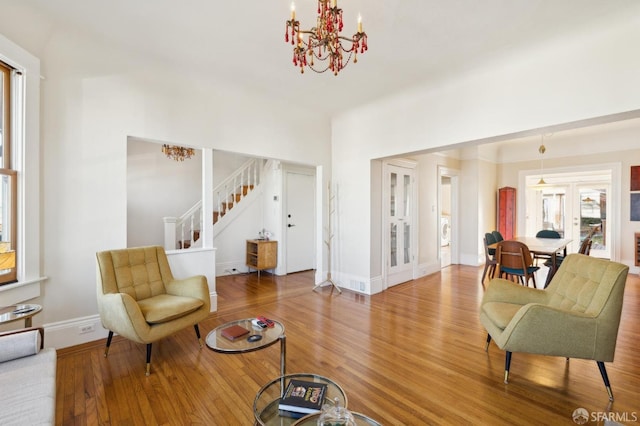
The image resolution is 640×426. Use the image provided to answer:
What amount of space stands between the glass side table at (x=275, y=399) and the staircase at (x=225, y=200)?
4431mm

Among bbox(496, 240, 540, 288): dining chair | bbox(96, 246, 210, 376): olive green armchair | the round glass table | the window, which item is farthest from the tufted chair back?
bbox(496, 240, 540, 288): dining chair

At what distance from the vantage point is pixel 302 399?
4.74 ft

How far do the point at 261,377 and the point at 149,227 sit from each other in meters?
4.83

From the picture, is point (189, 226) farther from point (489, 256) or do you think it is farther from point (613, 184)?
point (613, 184)

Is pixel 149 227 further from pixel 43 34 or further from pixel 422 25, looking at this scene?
pixel 422 25

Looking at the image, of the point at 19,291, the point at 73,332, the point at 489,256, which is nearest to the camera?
the point at 19,291

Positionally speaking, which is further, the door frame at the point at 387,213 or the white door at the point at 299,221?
the white door at the point at 299,221

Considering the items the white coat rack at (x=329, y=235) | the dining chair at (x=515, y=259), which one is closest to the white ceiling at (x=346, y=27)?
the white coat rack at (x=329, y=235)

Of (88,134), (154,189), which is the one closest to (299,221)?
(154,189)

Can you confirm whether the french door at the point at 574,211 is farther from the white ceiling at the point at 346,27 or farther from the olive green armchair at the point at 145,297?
the olive green armchair at the point at 145,297

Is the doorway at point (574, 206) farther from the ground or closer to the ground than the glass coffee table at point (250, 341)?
farther from the ground

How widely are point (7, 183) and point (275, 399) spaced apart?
111 inches

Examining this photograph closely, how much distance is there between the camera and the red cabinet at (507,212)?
23.8ft

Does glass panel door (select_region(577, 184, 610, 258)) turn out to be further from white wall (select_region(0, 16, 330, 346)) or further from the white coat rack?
white wall (select_region(0, 16, 330, 346))
